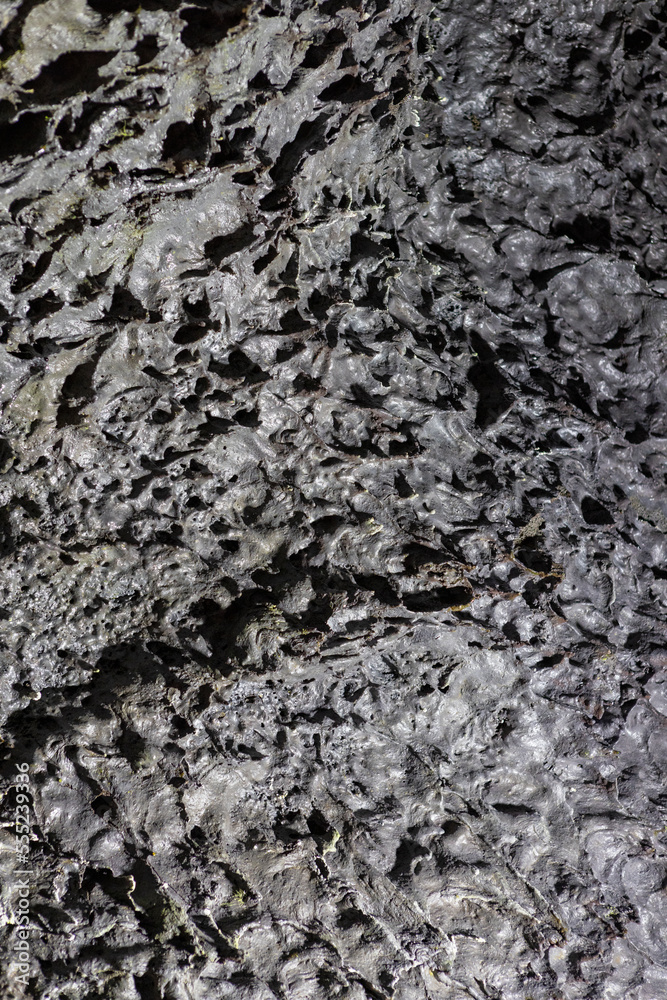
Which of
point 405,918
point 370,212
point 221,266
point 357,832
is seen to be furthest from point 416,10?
point 405,918

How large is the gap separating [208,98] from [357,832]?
55.7 inches

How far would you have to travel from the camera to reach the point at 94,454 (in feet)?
4.60

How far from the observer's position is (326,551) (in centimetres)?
142

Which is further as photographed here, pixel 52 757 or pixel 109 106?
pixel 52 757

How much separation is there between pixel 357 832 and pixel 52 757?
2.02ft

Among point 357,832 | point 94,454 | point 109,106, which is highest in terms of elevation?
point 109,106

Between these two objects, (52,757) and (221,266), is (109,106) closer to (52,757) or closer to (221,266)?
(221,266)

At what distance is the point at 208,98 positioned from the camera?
4.39ft

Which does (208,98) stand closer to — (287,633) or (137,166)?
(137,166)

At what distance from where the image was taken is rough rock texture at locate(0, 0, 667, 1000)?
1.35m

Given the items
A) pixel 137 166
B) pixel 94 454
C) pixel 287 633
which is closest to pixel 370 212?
pixel 137 166

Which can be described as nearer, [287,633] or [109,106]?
[109,106]

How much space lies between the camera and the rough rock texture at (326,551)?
1.35m

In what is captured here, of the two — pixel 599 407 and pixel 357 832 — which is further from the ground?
pixel 599 407
